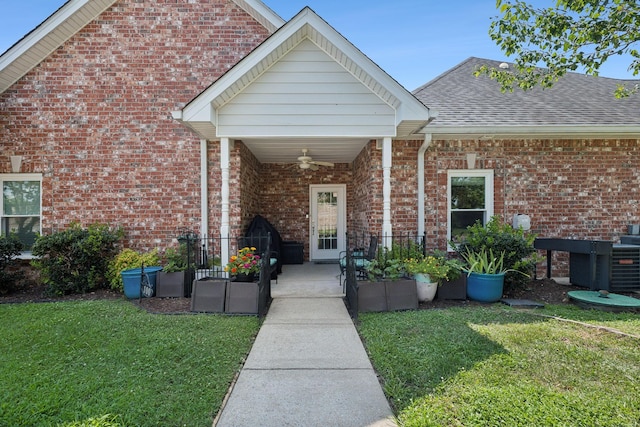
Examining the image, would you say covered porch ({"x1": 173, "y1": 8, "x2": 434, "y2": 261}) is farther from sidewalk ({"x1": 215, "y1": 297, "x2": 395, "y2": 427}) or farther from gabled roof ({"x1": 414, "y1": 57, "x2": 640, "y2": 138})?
sidewalk ({"x1": 215, "y1": 297, "x2": 395, "y2": 427})

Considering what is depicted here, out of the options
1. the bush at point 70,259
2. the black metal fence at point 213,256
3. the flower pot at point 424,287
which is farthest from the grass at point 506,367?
the bush at point 70,259

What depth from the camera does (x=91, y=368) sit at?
3.22 m

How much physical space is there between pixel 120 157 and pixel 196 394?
5.97 metres

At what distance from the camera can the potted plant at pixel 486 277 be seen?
5.50 meters

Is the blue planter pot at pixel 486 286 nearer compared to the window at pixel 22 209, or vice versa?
the blue planter pot at pixel 486 286

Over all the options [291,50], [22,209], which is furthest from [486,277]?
[22,209]

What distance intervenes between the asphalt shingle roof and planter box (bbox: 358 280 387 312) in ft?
11.5

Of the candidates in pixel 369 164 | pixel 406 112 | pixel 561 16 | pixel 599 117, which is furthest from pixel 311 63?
pixel 599 117

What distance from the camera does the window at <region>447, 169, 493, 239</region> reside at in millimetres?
7230

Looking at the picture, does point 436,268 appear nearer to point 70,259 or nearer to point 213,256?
point 213,256

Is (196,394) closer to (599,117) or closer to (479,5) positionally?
(599,117)

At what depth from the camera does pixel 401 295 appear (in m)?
5.12

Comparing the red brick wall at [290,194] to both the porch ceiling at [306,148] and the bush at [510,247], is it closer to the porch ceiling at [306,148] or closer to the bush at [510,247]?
the porch ceiling at [306,148]

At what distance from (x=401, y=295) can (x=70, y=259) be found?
6.01 metres
